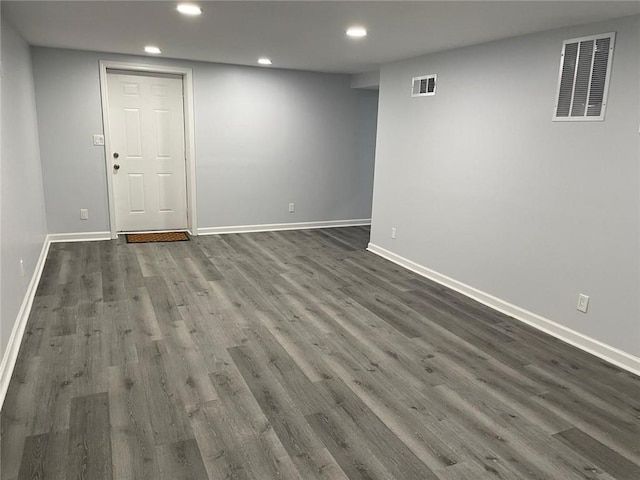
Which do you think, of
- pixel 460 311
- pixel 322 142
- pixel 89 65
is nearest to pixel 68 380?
pixel 460 311

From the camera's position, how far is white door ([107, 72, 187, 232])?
226 inches

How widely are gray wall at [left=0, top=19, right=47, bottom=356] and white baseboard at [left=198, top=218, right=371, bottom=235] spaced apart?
2061mm

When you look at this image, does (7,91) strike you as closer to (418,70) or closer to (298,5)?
(298,5)

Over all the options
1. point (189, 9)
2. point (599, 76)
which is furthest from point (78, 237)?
point (599, 76)

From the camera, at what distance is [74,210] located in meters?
5.57

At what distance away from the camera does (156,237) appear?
5.98 meters

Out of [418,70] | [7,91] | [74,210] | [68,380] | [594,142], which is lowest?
[68,380]

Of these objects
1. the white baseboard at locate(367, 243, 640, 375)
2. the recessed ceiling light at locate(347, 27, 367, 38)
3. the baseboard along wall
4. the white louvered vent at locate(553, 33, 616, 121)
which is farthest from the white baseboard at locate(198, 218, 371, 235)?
the white louvered vent at locate(553, 33, 616, 121)

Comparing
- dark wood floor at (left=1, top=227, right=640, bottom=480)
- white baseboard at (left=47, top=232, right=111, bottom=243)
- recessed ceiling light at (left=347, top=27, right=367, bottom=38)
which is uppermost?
recessed ceiling light at (left=347, top=27, right=367, bottom=38)

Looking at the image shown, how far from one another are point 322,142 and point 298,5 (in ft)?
12.5

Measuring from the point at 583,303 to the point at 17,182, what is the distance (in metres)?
4.17

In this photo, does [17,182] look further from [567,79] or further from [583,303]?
[583,303]

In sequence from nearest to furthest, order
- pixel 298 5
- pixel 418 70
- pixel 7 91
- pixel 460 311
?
pixel 298 5 → pixel 7 91 → pixel 460 311 → pixel 418 70

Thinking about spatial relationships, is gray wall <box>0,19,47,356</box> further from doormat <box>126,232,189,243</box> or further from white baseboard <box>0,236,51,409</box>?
doormat <box>126,232,189,243</box>
